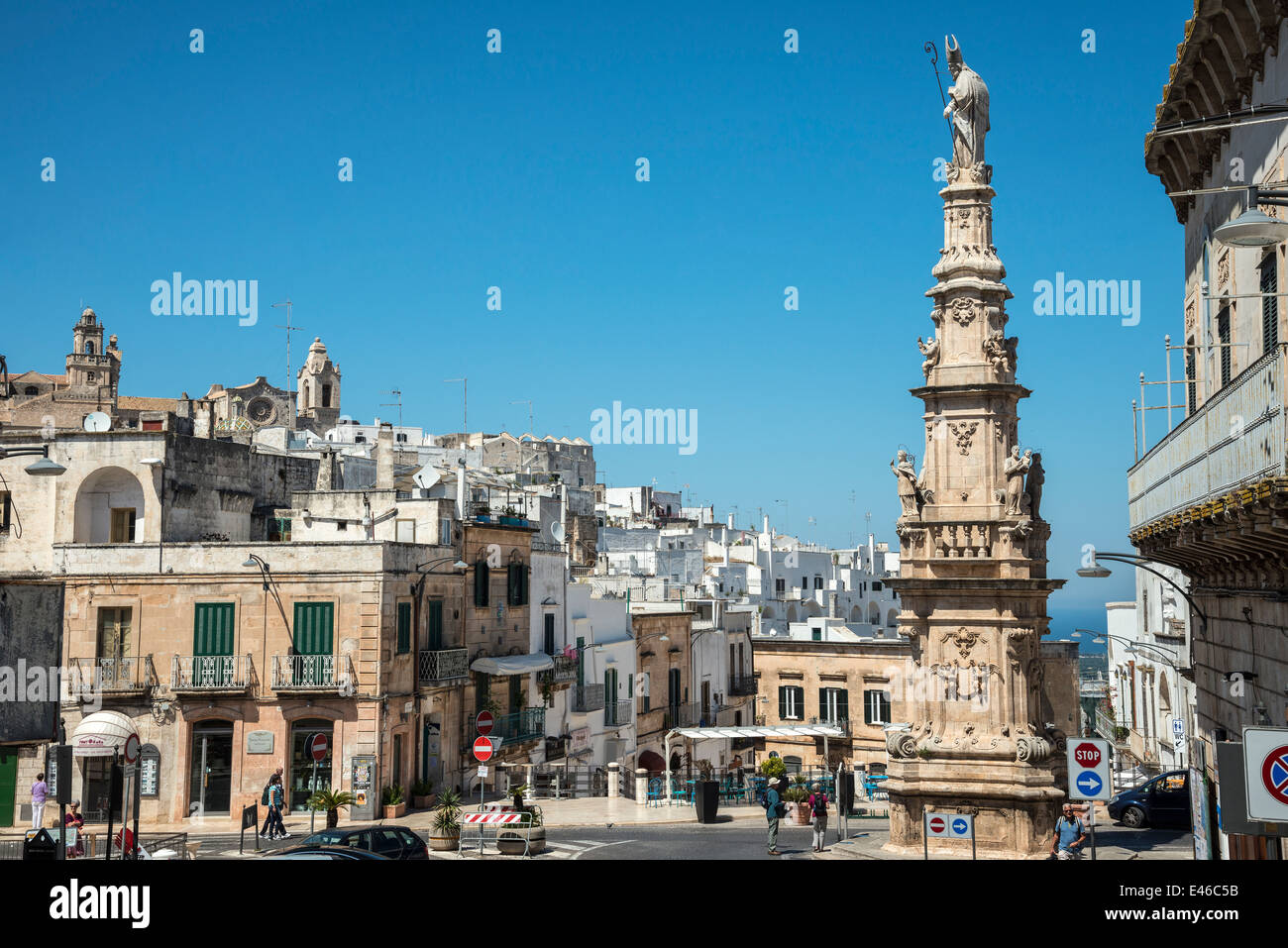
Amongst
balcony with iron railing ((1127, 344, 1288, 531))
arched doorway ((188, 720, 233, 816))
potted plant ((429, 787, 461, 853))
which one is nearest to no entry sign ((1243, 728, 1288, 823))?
balcony with iron railing ((1127, 344, 1288, 531))

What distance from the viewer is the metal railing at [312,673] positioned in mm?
31734

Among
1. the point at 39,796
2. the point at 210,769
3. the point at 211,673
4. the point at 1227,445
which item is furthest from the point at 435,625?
the point at 1227,445

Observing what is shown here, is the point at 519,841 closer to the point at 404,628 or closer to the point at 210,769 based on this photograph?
the point at 404,628

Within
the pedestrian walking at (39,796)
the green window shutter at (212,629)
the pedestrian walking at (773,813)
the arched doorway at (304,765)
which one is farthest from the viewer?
→ the green window shutter at (212,629)

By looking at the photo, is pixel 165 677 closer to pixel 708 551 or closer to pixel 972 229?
pixel 972 229

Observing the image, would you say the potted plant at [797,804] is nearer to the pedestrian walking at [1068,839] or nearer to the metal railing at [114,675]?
the pedestrian walking at [1068,839]

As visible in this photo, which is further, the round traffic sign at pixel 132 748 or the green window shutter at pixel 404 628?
the green window shutter at pixel 404 628

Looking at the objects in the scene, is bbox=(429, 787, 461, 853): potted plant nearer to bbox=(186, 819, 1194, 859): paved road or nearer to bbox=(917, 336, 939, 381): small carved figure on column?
bbox=(186, 819, 1194, 859): paved road

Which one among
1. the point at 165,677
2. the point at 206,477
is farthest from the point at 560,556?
the point at 165,677

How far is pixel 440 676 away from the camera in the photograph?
3469 cm

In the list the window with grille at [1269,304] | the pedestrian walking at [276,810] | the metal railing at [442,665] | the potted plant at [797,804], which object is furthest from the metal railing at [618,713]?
the window with grille at [1269,304]

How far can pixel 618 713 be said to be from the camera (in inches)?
1857

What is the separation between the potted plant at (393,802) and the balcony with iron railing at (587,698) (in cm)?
1207

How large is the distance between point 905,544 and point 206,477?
2405 cm
